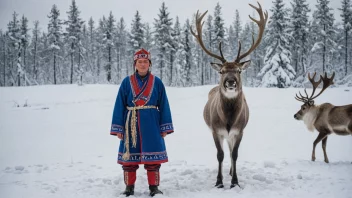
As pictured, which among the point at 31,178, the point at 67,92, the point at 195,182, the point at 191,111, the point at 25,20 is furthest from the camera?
the point at 25,20

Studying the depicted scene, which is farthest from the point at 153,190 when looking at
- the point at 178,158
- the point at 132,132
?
the point at 178,158

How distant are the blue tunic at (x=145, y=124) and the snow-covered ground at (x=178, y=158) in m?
0.59

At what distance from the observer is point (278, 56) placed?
85.7ft

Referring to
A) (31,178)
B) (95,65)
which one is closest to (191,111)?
(31,178)

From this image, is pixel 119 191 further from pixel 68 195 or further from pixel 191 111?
pixel 191 111

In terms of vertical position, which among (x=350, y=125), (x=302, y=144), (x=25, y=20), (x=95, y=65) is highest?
(x=25, y=20)

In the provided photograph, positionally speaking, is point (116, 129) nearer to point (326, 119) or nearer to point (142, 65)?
point (142, 65)

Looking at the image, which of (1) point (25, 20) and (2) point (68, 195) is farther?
(1) point (25, 20)

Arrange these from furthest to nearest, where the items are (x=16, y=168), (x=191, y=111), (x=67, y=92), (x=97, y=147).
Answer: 1. (x=67, y=92)
2. (x=191, y=111)
3. (x=97, y=147)
4. (x=16, y=168)

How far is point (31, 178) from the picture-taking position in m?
5.02

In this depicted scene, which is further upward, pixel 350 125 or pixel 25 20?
pixel 25 20

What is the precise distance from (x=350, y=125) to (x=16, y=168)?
6.58 meters

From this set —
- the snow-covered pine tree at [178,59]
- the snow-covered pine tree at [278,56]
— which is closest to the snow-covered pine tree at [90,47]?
the snow-covered pine tree at [178,59]

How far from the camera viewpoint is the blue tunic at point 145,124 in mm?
4078
